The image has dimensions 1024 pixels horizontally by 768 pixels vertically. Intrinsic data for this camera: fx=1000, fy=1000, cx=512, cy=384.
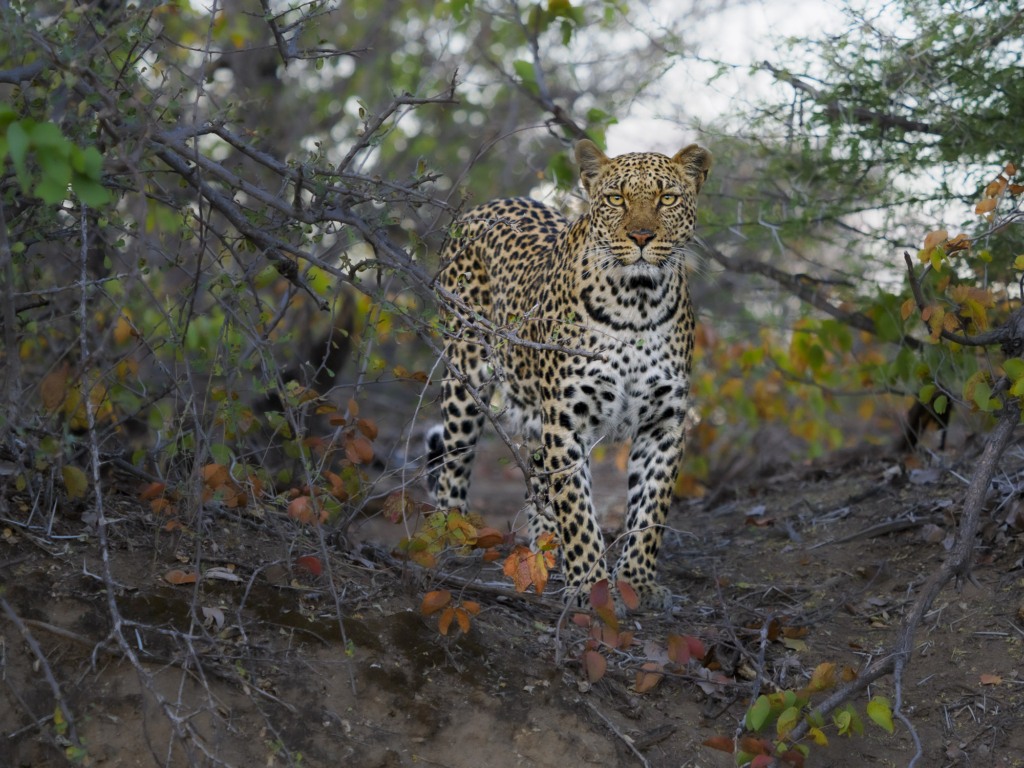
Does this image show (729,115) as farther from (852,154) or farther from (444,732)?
(444,732)

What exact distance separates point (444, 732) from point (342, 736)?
372 millimetres

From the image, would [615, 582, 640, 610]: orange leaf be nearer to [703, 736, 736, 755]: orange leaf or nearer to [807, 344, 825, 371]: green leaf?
[703, 736, 736, 755]: orange leaf

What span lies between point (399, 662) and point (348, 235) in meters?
1.63

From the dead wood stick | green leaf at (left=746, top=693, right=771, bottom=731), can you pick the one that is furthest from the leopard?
green leaf at (left=746, top=693, right=771, bottom=731)

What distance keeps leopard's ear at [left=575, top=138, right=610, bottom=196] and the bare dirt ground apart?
2.09 m

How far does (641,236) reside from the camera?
187 inches

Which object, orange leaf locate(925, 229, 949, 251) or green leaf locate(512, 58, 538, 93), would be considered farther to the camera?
green leaf locate(512, 58, 538, 93)

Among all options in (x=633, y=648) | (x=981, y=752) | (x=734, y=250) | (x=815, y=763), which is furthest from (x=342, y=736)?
(x=734, y=250)

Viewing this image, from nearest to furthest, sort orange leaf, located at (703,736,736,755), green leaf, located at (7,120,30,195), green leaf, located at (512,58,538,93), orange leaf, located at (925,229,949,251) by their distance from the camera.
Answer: green leaf, located at (7,120,30,195)
orange leaf, located at (703,736,736,755)
orange leaf, located at (925,229,949,251)
green leaf, located at (512,58,538,93)

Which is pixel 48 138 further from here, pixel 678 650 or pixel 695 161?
pixel 695 161

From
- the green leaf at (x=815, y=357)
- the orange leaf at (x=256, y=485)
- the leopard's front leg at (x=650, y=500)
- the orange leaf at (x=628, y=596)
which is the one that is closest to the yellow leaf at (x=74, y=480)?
the orange leaf at (x=256, y=485)

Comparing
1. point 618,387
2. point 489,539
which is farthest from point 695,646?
point 618,387

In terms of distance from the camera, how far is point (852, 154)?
226 inches

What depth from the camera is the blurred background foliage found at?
133 inches
